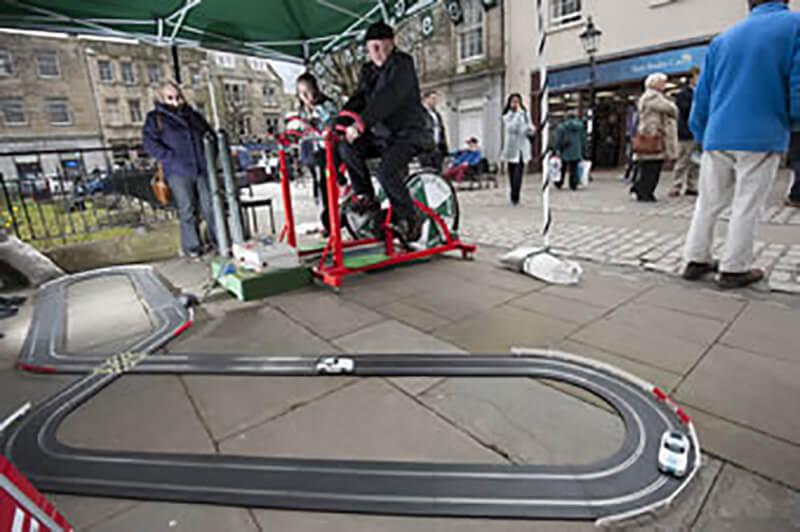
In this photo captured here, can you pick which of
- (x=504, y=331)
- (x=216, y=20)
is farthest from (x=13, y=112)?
(x=504, y=331)

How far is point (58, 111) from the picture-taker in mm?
30547

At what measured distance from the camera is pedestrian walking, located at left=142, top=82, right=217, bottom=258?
470cm

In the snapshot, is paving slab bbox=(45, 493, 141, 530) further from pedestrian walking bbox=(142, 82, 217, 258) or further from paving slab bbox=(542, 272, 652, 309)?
pedestrian walking bbox=(142, 82, 217, 258)

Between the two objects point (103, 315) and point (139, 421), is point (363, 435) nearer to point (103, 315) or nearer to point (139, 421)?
point (139, 421)

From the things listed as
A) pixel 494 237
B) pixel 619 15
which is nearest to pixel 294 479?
pixel 494 237

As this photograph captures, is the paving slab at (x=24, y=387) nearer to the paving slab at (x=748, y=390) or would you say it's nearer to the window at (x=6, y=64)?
the paving slab at (x=748, y=390)

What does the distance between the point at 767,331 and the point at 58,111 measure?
4180 cm

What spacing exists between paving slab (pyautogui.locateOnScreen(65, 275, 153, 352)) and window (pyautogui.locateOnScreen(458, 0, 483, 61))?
58.8 feet

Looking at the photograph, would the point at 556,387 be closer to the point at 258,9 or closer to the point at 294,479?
the point at 294,479

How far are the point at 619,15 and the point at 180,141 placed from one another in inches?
580

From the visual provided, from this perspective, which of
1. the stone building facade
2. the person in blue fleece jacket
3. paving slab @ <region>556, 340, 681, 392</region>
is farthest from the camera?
the stone building facade

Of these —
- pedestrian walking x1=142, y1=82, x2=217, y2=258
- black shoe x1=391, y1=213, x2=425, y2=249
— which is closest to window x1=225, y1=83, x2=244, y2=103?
pedestrian walking x1=142, y1=82, x2=217, y2=258

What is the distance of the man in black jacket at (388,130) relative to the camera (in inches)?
131

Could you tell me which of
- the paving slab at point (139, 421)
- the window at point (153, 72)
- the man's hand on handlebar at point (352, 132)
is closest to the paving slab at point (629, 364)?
the paving slab at point (139, 421)
